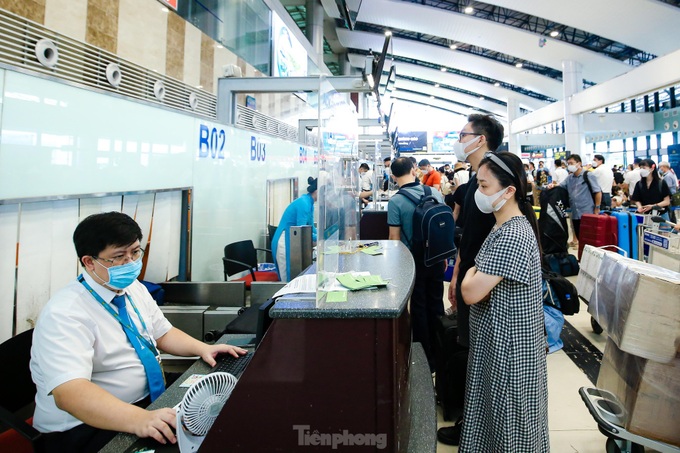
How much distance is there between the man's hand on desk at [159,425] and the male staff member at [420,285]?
1.99 meters

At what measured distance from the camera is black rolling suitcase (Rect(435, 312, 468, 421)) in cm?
248

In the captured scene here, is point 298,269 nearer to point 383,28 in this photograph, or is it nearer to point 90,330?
point 90,330

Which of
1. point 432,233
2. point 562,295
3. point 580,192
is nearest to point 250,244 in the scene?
point 432,233

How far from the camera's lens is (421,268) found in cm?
305

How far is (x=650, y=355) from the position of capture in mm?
1804

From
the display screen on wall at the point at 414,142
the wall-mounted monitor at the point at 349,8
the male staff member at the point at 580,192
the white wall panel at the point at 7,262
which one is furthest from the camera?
the display screen on wall at the point at 414,142

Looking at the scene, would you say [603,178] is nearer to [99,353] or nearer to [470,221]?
[470,221]

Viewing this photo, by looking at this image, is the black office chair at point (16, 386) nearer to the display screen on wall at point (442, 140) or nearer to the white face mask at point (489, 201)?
the white face mask at point (489, 201)

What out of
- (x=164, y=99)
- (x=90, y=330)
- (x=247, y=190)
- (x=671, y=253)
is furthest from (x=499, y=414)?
(x=247, y=190)

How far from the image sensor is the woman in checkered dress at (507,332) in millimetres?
1573

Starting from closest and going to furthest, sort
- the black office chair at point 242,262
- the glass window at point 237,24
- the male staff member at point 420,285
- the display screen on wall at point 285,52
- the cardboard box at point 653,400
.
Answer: the cardboard box at point 653,400, the male staff member at point 420,285, the black office chair at point 242,262, the glass window at point 237,24, the display screen on wall at point 285,52

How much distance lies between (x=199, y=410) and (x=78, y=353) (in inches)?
20.1

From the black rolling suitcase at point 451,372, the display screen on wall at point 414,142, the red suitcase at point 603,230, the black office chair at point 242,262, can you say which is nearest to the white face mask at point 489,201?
the black rolling suitcase at point 451,372

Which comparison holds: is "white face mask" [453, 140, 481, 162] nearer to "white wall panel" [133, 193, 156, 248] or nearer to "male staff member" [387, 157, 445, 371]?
"male staff member" [387, 157, 445, 371]
